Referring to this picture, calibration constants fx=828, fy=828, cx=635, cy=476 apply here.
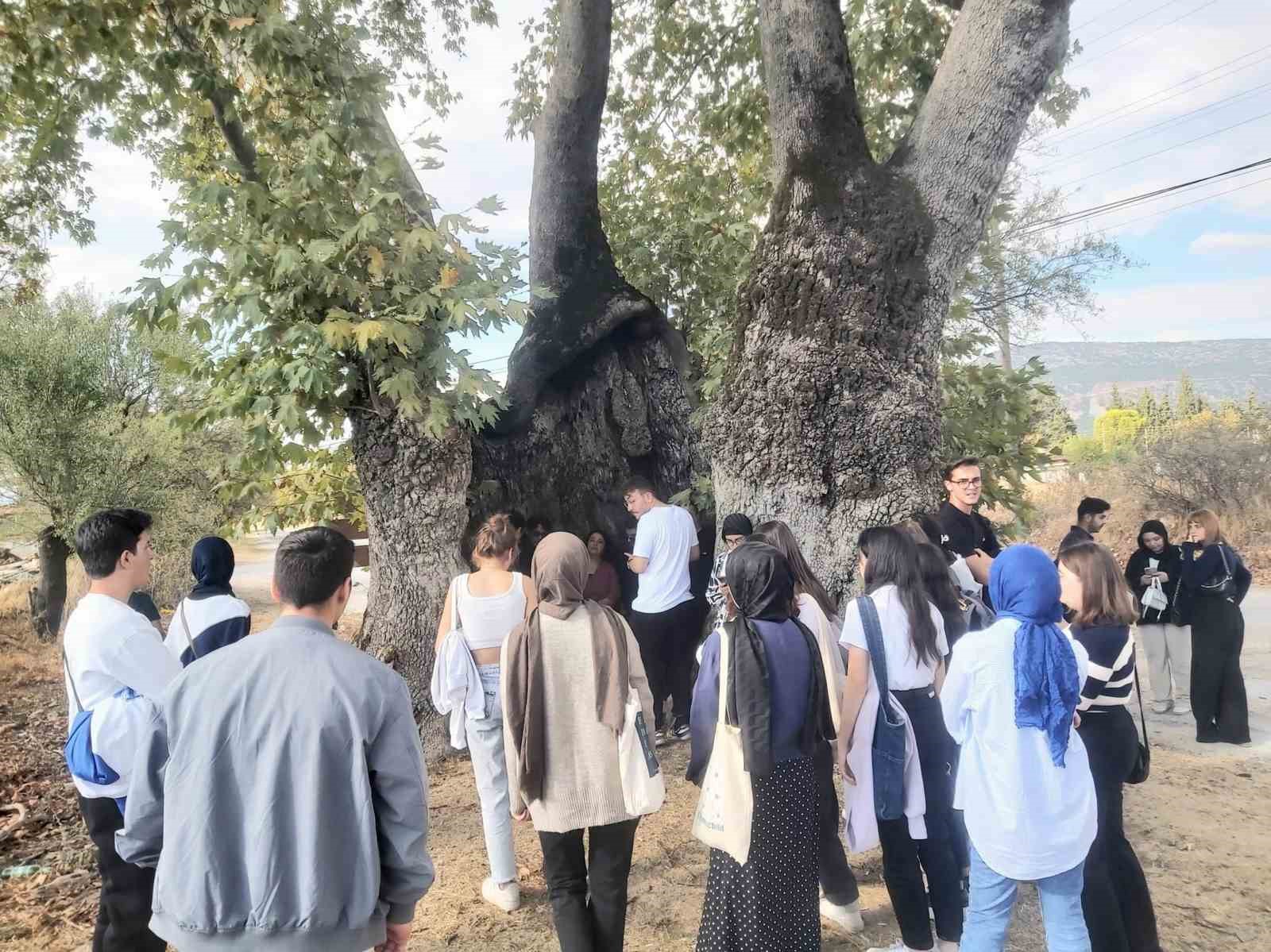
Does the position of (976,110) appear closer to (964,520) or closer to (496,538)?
(964,520)

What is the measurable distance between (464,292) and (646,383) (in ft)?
8.88

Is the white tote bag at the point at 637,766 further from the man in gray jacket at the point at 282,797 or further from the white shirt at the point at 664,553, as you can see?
the white shirt at the point at 664,553

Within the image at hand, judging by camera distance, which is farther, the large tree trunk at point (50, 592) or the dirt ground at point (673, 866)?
the large tree trunk at point (50, 592)

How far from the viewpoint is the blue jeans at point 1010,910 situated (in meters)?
2.69

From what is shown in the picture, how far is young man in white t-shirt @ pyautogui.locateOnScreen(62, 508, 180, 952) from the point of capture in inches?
103

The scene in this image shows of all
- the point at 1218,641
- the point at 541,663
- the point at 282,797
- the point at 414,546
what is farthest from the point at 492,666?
the point at 1218,641

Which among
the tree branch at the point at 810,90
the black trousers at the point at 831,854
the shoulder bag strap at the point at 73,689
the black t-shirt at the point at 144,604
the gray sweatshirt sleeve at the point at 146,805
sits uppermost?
the tree branch at the point at 810,90

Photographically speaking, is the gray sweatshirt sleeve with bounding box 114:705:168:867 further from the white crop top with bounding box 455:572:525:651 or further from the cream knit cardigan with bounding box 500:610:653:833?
the white crop top with bounding box 455:572:525:651

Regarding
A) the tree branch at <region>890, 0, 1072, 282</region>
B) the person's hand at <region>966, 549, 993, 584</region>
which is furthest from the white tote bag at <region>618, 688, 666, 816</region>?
the tree branch at <region>890, 0, 1072, 282</region>

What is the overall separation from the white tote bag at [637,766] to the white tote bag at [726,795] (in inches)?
6.9

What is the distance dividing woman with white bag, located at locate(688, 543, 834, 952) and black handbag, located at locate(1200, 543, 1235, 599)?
4.85 metres

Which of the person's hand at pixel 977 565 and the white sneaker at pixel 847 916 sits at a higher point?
the person's hand at pixel 977 565

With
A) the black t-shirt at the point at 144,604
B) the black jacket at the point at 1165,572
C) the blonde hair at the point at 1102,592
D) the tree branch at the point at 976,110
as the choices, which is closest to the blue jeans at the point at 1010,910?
the blonde hair at the point at 1102,592

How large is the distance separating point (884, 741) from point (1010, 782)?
2.23ft
